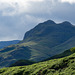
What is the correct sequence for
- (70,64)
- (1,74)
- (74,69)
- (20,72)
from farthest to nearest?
(1,74) < (20,72) < (70,64) < (74,69)

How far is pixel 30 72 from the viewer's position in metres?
45.8

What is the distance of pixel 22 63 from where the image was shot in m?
174

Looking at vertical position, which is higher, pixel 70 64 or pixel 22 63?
pixel 22 63

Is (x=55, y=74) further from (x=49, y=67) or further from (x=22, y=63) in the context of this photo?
(x=22, y=63)

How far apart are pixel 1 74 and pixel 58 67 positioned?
21.3m

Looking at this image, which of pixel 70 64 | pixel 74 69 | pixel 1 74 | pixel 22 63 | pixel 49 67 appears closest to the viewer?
pixel 74 69

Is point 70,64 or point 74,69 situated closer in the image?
point 74,69

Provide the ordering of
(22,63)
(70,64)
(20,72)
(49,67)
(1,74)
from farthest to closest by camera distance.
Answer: (22,63)
(1,74)
(20,72)
(49,67)
(70,64)

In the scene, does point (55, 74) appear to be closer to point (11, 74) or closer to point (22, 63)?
point (11, 74)

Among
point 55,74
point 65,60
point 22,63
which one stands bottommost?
point 55,74

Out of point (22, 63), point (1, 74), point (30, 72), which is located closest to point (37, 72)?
point (30, 72)

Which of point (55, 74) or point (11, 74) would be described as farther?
point (11, 74)

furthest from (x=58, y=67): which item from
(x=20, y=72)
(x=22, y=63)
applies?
(x=22, y=63)

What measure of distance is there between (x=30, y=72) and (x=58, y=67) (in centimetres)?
845
